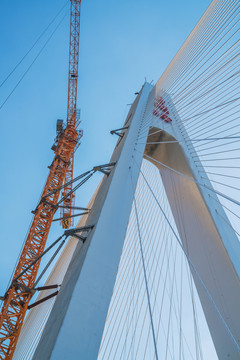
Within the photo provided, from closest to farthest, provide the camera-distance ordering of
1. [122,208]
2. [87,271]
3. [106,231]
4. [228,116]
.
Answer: [87,271]
[106,231]
[122,208]
[228,116]

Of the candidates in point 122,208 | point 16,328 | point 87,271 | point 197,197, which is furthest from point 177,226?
point 16,328

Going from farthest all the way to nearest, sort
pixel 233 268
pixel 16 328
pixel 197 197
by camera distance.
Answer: pixel 16 328
pixel 197 197
pixel 233 268

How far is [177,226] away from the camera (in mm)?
5445

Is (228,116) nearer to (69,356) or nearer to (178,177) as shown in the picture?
(178,177)

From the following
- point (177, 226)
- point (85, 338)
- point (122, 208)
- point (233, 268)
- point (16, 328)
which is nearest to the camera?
point (85, 338)

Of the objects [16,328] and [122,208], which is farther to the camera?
→ [16,328]

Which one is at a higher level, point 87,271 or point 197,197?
point 197,197

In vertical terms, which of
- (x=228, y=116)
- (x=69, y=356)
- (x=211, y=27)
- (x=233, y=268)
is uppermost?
(x=211, y=27)

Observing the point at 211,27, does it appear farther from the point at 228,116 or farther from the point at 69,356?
the point at 69,356

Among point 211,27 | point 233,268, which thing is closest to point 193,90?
point 211,27

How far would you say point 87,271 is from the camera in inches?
84.7

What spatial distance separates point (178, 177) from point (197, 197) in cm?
93

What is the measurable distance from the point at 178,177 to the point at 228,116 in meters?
2.63

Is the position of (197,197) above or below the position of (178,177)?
below
